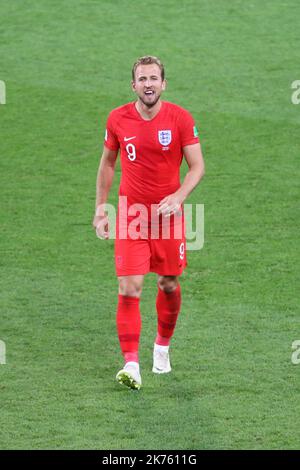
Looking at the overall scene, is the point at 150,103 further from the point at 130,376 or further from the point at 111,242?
the point at 111,242

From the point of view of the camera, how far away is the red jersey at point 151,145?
8.05 meters

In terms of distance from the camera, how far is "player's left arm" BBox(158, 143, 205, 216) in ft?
25.6

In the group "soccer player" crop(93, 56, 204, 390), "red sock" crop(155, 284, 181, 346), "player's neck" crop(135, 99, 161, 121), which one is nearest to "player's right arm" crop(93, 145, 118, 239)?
"soccer player" crop(93, 56, 204, 390)

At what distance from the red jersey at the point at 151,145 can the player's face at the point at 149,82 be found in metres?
0.18

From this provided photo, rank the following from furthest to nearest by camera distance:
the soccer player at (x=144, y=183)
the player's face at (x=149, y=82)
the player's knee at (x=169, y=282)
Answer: the player's knee at (x=169, y=282), the soccer player at (x=144, y=183), the player's face at (x=149, y=82)

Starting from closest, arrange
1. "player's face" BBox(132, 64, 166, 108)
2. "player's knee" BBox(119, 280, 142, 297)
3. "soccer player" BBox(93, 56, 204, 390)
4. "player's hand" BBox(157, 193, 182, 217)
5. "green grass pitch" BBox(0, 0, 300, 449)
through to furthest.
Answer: "green grass pitch" BBox(0, 0, 300, 449), "player's hand" BBox(157, 193, 182, 217), "player's face" BBox(132, 64, 166, 108), "soccer player" BBox(93, 56, 204, 390), "player's knee" BBox(119, 280, 142, 297)

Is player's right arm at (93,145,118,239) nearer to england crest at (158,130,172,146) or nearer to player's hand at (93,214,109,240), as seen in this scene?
player's hand at (93,214,109,240)

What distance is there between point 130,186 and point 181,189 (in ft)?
1.35

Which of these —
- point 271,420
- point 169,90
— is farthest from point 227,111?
point 271,420

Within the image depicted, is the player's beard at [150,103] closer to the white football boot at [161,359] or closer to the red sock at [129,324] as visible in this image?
the red sock at [129,324]

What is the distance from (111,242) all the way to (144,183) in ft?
10.8

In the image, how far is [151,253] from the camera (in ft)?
27.1

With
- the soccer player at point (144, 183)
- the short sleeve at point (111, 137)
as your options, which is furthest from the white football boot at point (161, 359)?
the short sleeve at point (111, 137)
